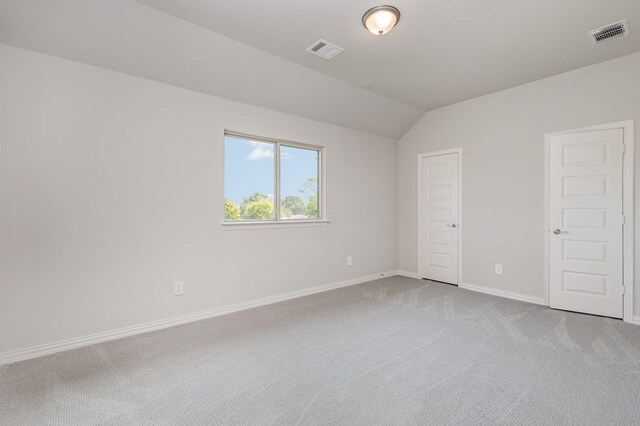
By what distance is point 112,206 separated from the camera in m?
2.72

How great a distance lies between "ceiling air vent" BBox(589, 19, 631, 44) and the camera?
265 centimetres

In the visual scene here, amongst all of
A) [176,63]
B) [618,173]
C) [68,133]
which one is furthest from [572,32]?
[68,133]

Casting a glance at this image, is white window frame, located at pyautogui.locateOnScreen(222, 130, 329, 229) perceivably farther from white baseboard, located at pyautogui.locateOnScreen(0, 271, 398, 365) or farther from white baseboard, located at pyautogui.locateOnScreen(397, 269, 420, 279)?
white baseboard, located at pyautogui.locateOnScreen(397, 269, 420, 279)

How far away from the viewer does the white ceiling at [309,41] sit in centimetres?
235

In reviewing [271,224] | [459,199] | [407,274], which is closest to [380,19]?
[271,224]

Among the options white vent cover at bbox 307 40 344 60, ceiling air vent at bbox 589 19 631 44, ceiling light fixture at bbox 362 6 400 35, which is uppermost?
ceiling air vent at bbox 589 19 631 44

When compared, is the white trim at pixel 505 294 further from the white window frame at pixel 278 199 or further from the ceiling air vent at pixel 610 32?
the ceiling air vent at pixel 610 32

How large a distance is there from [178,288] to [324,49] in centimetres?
281

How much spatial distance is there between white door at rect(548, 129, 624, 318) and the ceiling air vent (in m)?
0.98

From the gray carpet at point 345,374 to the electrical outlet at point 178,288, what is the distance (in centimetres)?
34

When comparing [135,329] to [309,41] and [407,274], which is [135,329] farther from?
[407,274]

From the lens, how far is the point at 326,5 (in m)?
2.38

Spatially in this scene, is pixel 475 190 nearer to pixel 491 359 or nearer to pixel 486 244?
pixel 486 244

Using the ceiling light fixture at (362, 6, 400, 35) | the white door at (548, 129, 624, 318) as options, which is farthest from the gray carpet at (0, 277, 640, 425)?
the ceiling light fixture at (362, 6, 400, 35)
